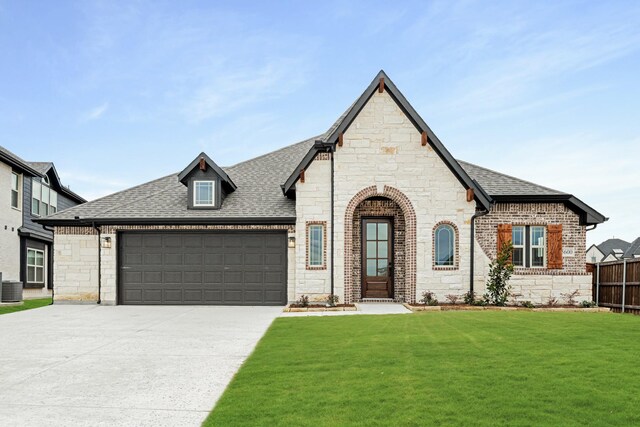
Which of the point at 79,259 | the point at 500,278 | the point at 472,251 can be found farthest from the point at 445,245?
the point at 79,259

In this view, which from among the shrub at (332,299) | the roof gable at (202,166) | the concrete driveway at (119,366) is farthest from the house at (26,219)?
the shrub at (332,299)

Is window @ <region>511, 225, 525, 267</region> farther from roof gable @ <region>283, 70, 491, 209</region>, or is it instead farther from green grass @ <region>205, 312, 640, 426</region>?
green grass @ <region>205, 312, 640, 426</region>

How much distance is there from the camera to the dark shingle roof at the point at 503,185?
1695 centimetres

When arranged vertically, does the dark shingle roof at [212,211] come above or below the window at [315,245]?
above

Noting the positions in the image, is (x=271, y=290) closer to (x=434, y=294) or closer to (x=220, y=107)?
(x=434, y=294)

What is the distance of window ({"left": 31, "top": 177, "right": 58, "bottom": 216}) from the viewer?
90.5 ft

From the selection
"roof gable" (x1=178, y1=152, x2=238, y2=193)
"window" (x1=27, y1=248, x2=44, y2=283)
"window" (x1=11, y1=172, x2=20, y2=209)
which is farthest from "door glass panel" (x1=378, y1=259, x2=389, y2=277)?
"window" (x1=27, y1=248, x2=44, y2=283)

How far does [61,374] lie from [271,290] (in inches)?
405

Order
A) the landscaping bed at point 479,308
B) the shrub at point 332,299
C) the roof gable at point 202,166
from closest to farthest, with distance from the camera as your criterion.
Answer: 1. the landscaping bed at point 479,308
2. the shrub at point 332,299
3. the roof gable at point 202,166

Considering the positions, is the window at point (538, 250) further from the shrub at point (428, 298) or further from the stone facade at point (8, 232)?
the stone facade at point (8, 232)

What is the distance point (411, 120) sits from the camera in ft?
53.5

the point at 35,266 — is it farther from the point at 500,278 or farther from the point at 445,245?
the point at 500,278

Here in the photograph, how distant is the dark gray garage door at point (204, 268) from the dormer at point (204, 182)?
3.82 feet

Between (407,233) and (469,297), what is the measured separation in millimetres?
2910
